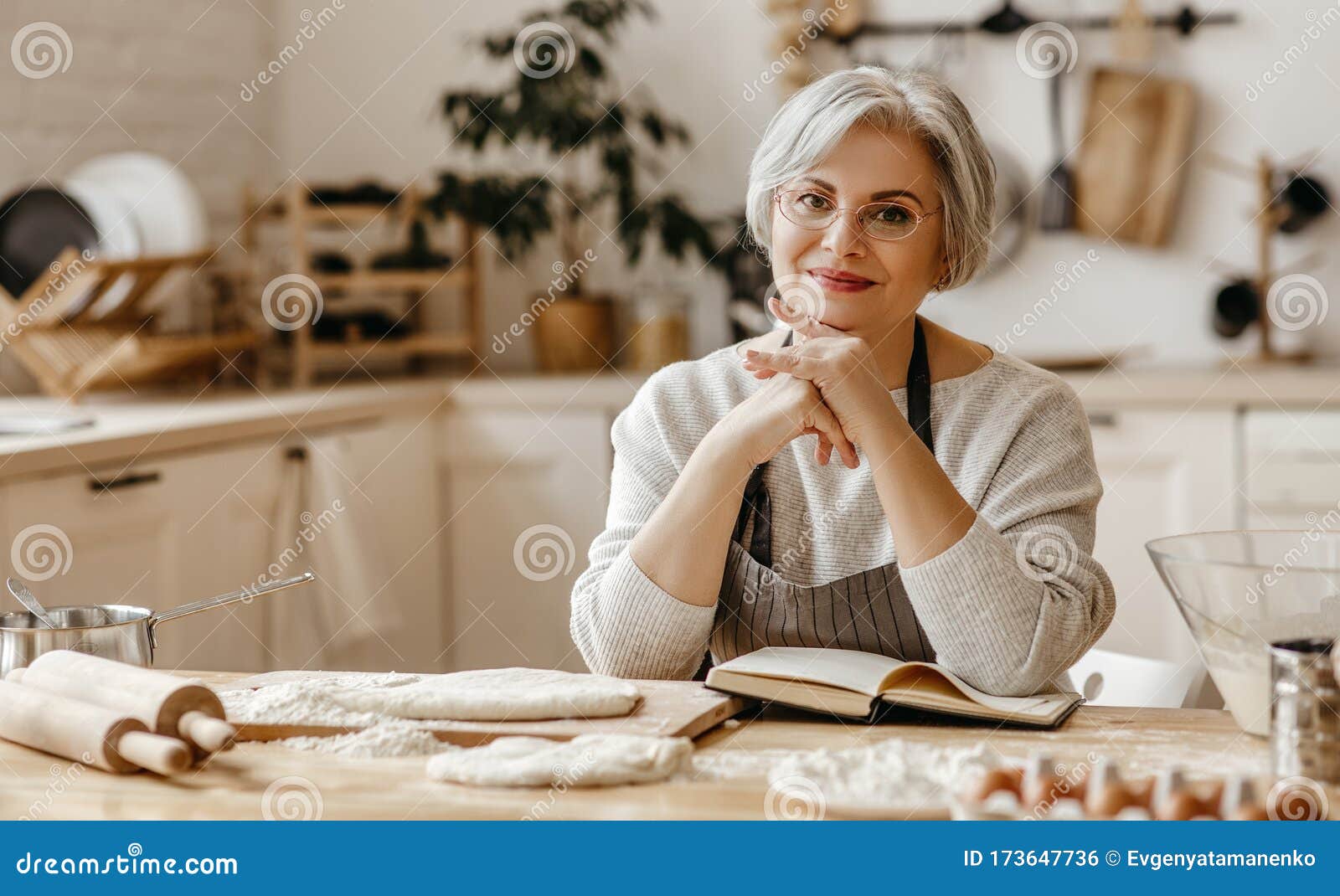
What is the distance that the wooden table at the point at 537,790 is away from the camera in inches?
39.0

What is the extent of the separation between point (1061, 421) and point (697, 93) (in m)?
Answer: 2.21

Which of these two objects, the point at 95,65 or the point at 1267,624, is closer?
the point at 1267,624

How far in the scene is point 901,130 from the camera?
155 centimetres

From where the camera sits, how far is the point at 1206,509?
2.88 m

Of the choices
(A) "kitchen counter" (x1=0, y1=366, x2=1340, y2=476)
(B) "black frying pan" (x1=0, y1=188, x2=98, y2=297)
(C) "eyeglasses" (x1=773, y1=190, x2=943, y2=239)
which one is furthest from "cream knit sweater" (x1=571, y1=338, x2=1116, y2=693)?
(B) "black frying pan" (x1=0, y1=188, x2=98, y2=297)

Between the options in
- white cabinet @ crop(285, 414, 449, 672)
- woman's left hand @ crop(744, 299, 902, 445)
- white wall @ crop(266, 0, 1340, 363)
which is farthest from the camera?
white wall @ crop(266, 0, 1340, 363)

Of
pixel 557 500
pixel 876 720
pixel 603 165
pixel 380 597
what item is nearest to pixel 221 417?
pixel 380 597

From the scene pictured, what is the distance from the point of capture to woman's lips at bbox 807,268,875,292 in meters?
1.57

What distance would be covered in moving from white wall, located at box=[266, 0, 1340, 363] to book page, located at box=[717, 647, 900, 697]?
7.35 feet

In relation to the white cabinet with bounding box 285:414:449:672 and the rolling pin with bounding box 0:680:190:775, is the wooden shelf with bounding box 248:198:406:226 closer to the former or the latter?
the white cabinet with bounding box 285:414:449:672

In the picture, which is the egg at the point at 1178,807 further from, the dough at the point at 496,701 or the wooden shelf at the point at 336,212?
the wooden shelf at the point at 336,212

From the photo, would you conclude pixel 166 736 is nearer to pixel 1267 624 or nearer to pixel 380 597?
pixel 1267 624

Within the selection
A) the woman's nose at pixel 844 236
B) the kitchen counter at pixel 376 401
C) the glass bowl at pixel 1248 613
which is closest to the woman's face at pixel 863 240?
the woman's nose at pixel 844 236

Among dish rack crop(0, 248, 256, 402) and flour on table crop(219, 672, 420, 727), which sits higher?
dish rack crop(0, 248, 256, 402)
